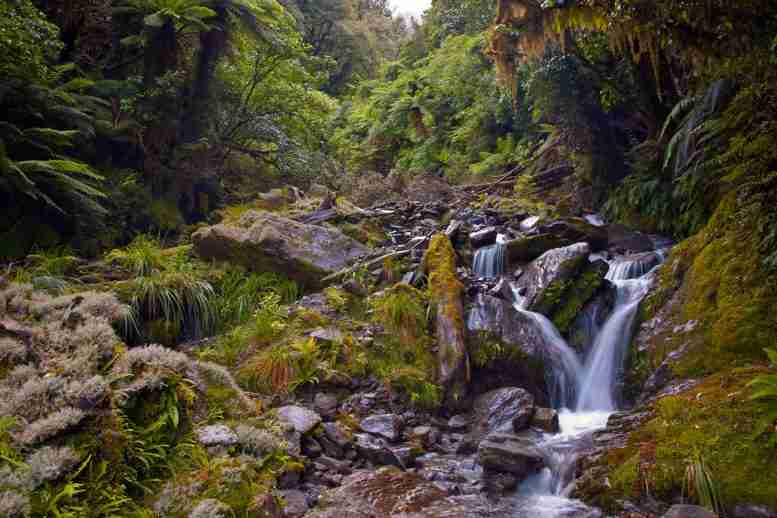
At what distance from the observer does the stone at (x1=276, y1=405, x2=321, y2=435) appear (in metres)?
5.44

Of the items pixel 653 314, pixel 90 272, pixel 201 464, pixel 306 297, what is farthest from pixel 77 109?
pixel 653 314

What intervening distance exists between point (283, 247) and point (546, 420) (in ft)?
17.2

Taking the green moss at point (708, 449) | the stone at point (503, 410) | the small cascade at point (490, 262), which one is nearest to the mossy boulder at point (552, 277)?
the small cascade at point (490, 262)

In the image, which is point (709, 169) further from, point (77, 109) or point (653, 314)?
point (77, 109)

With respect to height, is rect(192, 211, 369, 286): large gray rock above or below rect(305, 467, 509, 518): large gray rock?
above

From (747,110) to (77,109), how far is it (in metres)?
10.6

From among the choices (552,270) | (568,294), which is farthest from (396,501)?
(552,270)

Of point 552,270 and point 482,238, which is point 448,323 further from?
point 482,238

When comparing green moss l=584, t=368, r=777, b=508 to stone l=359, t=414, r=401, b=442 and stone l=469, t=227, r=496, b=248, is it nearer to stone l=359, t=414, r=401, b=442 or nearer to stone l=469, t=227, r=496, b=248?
stone l=359, t=414, r=401, b=442

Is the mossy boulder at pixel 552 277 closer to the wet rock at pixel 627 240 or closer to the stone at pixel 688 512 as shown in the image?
the wet rock at pixel 627 240

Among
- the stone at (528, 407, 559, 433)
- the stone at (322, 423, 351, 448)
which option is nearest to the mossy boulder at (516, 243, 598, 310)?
the stone at (528, 407, 559, 433)

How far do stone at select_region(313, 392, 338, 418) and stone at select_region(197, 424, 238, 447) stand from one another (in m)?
1.67

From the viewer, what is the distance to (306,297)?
347 inches

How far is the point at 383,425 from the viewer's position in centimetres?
604
